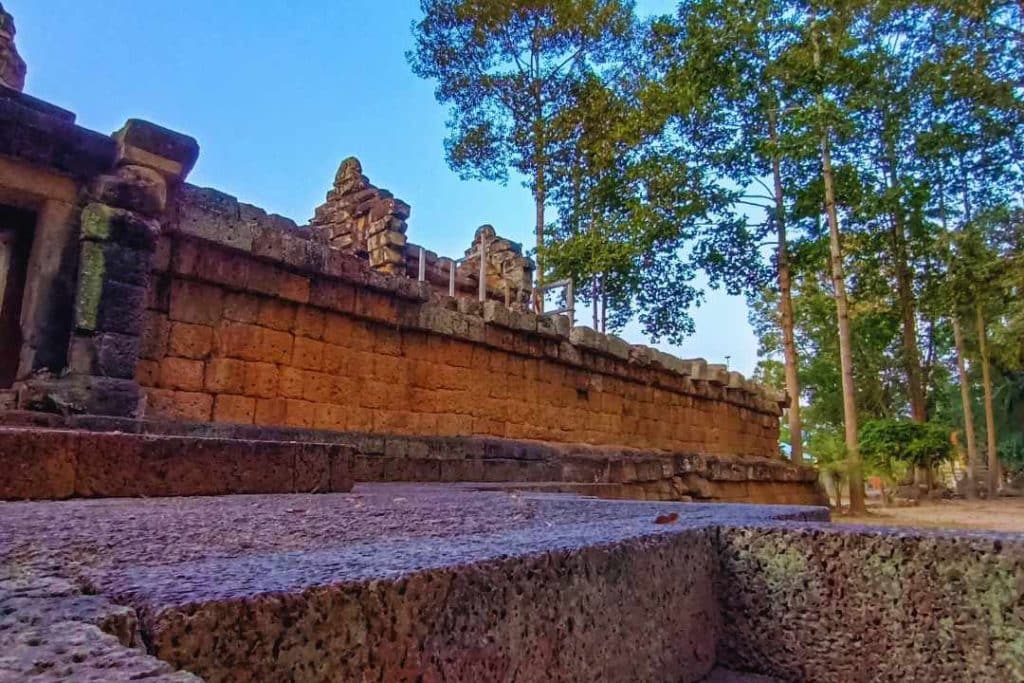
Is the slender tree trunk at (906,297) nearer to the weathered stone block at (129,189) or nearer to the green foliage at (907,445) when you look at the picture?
the green foliage at (907,445)

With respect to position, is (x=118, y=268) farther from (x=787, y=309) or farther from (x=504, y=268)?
(x=787, y=309)

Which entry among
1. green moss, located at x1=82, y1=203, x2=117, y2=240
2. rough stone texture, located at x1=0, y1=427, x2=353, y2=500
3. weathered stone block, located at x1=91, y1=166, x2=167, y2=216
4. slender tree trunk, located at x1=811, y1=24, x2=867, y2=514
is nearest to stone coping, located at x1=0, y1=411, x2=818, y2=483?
rough stone texture, located at x1=0, y1=427, x2=353, y2=500

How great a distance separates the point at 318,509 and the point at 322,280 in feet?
13.0

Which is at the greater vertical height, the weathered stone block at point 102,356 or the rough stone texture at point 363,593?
the weathered stone block at point 102,356

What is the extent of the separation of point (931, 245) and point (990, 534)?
74.5 ft

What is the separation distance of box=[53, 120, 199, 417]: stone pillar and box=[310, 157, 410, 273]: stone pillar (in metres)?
5.90

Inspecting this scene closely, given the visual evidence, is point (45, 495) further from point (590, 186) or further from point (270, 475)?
point (590, 186)

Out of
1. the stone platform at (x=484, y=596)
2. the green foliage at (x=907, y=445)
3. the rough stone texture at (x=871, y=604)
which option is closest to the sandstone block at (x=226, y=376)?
the stone platform at (x=484, y=596)

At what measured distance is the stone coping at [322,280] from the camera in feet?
16.9

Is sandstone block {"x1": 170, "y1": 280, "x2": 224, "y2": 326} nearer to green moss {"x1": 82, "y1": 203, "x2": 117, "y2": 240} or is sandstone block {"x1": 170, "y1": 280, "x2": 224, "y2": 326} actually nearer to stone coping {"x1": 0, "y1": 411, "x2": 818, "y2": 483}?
green moss {"x1": 82, "y1": 203, "x2": 117, "y2": 240}

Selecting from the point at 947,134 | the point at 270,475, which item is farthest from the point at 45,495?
the point at 947,134

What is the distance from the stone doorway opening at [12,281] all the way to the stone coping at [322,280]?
96cm

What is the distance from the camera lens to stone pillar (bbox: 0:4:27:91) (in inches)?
252

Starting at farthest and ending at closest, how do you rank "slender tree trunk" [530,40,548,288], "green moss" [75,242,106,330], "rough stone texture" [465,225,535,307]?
"slender tree trunk" [530,40,548,288] → "rough stone texture" [465,225,535,307] → "green moss" [75,242,106,330]
